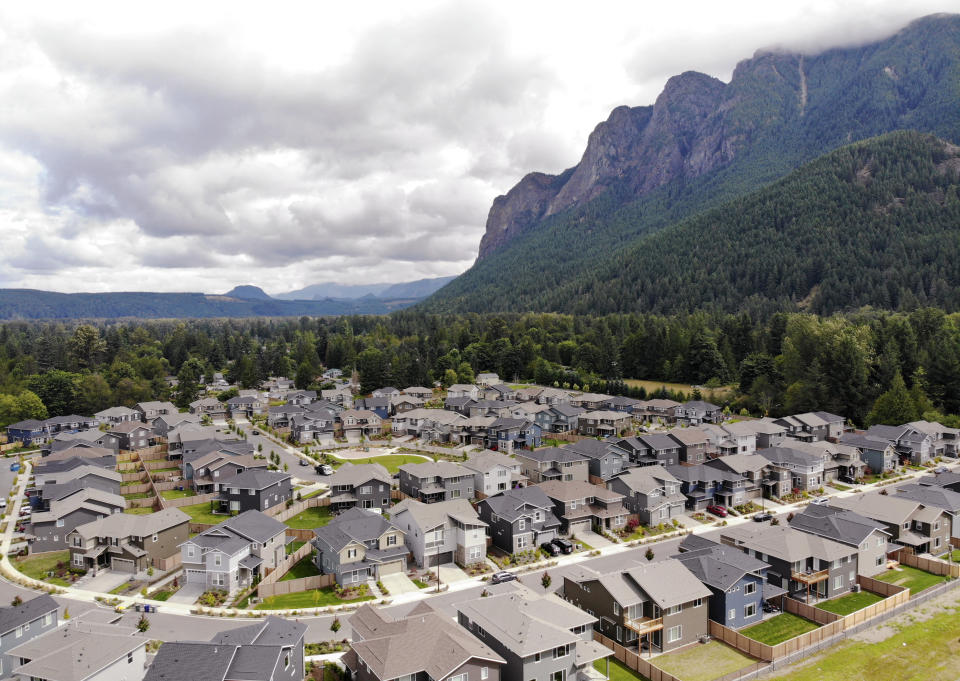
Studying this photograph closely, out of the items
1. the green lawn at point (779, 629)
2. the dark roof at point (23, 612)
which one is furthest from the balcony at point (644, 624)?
the dark roof at point (23, 612)

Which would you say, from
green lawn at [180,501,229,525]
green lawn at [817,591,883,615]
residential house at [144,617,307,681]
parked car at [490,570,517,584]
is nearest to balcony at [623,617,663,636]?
parked car at [490,570,517,584]

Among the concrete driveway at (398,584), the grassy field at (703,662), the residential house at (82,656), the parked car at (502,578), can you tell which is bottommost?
the grassy field at (703,662)

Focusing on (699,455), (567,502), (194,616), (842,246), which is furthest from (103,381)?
(842,246)

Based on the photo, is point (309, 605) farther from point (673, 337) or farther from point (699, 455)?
point (673, 337)

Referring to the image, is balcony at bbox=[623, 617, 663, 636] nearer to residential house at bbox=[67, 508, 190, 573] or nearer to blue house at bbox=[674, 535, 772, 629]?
blue house at bbox=[674, 535, 772, 629]

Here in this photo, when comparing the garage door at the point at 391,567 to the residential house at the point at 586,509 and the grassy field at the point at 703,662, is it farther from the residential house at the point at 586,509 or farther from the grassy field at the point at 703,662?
the grassy field at the point at 703,662

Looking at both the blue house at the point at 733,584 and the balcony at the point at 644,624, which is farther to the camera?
the blue house at the point at 733,584

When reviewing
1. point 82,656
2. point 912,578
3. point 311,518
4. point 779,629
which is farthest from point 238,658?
point 912,578
